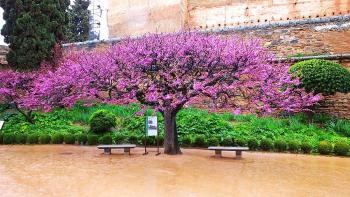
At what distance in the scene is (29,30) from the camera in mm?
17875

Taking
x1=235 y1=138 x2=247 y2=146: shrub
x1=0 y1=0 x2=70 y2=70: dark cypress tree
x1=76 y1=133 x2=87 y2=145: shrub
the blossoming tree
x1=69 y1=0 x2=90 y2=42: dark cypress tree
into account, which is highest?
x1=69 y1=0 x2=90 y2=42: dark cypress tree

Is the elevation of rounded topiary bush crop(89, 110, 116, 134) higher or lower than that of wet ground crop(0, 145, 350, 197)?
higher

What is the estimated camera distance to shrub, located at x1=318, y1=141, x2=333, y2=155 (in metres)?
11.7

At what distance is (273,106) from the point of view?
10.7 m

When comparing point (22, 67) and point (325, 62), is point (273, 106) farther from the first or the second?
point (22, 67)

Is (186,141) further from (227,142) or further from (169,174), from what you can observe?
(169,174)

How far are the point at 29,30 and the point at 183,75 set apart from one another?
9.73 metres

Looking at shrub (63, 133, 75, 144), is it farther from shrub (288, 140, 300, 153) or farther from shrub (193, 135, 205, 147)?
shrub (288, 140, 300, 153)

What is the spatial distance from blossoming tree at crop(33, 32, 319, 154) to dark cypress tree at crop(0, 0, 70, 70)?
7.45 meters

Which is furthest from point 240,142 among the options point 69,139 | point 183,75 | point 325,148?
point 69,139

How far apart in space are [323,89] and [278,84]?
3626mm

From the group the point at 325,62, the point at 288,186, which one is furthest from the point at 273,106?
the point at 325,62

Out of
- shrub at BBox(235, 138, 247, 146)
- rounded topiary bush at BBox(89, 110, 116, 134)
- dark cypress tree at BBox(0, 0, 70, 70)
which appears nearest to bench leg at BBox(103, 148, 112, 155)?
rounded topiary bush at BBox(89, 110, 116, 134)

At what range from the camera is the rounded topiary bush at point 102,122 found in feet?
46.6
